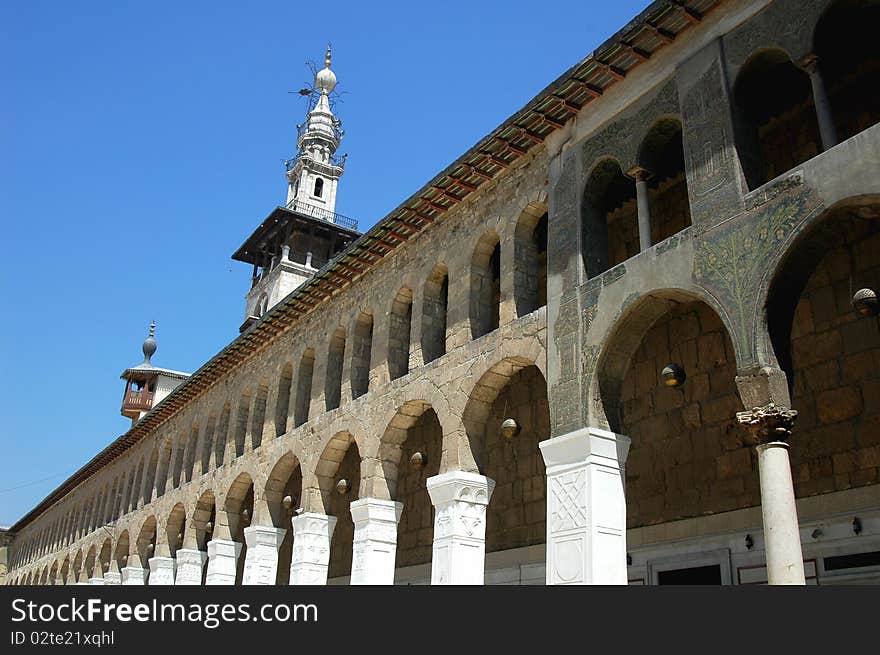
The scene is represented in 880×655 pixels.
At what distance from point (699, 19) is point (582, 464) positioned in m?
5.16

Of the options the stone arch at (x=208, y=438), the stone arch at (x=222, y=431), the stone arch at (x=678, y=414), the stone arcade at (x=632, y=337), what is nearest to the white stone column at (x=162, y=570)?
the stone arch at (x=208, y=438)

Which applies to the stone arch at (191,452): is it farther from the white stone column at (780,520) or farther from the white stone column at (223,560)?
the white stone column at (780,520)

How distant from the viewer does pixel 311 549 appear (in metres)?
14.3

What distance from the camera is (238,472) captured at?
17516 millimetres

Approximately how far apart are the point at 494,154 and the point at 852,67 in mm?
4669

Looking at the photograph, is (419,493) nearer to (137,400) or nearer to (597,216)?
(597,216)

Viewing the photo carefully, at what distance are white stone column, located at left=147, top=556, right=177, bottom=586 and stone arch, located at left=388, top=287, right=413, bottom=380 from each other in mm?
10170

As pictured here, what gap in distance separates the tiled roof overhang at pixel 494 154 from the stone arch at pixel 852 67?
134cm

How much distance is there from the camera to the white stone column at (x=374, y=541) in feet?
40.5

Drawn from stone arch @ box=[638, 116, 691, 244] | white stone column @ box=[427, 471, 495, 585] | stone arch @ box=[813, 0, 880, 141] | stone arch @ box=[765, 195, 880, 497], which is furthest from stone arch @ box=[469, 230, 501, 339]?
stone arch @ box=[813, 0, 880, 141]

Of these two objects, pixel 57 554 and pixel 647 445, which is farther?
pixel 57 554

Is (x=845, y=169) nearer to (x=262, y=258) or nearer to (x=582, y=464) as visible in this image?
(x=582, y=464)

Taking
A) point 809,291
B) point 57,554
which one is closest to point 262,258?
point 57,554

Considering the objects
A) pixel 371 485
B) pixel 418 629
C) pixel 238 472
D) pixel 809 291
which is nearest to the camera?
pixel 418 629
